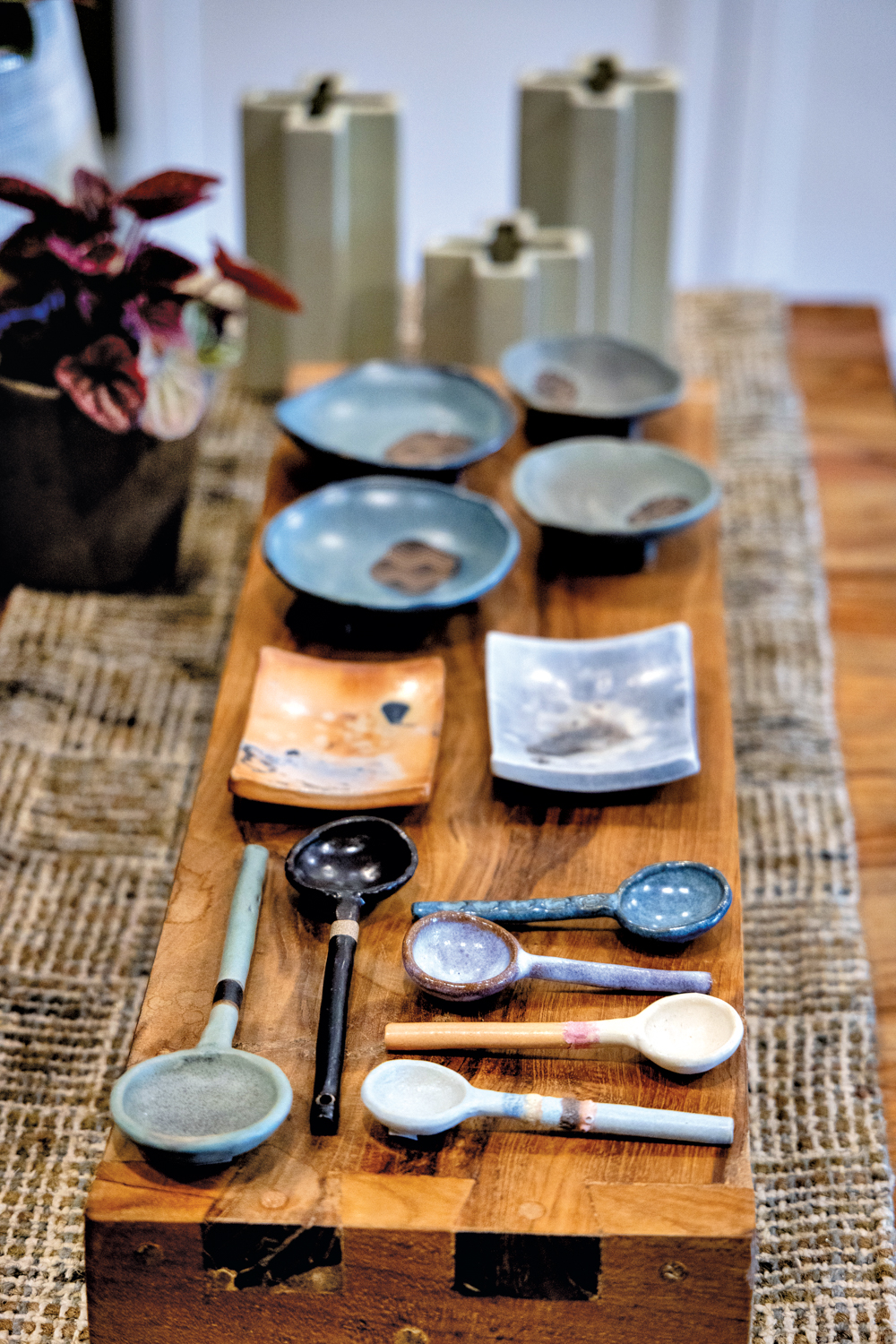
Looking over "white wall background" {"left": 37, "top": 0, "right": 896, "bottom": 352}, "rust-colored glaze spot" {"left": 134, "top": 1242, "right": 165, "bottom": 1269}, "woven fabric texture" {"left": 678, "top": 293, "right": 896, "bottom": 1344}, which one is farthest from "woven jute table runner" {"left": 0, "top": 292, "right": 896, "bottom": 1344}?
"white wall background" {"left": 37, "top": 0, "right": 896, "bottom": 352}

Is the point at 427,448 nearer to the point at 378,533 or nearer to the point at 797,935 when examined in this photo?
the point at 378,533

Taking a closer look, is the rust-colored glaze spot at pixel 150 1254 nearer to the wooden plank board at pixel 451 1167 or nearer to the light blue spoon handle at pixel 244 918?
the wooden plank board at pixel 451 1167

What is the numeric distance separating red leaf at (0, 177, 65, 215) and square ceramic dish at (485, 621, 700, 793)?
66 centimetres

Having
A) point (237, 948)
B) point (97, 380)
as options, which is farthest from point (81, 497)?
point (237, 948)

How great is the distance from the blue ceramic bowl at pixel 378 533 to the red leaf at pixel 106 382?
195mm

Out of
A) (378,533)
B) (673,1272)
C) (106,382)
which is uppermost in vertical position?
(106,382)

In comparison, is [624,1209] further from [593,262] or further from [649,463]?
[593,262]

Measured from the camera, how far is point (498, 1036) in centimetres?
93

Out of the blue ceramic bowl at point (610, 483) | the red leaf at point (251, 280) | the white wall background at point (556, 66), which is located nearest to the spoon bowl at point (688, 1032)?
Result: the blue ceramic bowl at point (610, 483)

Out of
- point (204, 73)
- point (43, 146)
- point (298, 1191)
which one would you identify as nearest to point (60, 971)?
point (298, 1191)

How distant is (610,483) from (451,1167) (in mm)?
930

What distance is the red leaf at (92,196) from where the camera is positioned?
1.51 m

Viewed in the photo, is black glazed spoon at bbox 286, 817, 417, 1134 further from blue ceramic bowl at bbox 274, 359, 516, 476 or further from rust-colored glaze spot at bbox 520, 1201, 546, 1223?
blue ceramic bowl at bbox 274, 359, 516, 476

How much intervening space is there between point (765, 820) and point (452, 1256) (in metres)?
0.80
